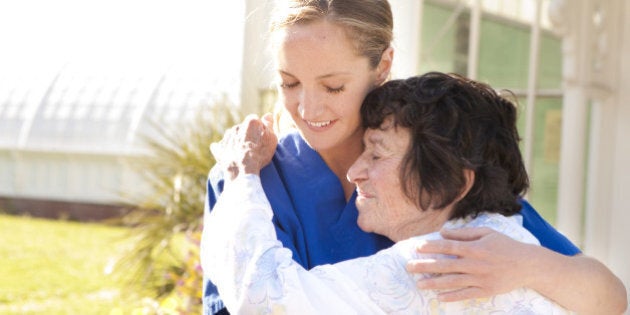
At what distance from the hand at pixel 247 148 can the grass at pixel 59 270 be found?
4063 mm

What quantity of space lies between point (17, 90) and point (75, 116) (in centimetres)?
185

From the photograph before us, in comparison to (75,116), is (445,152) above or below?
above

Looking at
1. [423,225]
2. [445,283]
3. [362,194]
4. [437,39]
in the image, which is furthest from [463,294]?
[437,39]

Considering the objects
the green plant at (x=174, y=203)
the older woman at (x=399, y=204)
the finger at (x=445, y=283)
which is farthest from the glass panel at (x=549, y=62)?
the finger at (x=445, y=283)

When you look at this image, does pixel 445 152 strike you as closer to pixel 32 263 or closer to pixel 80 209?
pixel 32 263

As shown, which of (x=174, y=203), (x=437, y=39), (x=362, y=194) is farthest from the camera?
(x=174, y=203)

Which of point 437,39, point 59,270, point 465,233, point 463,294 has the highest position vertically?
point 437,39

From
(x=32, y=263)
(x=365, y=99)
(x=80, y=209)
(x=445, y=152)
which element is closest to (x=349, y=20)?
(x=365, y=99)

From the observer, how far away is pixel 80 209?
15.9 metres

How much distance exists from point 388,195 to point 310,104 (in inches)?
10.5

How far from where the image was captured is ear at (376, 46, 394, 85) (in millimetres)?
2238

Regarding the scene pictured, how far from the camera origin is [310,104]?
2105 millimetres

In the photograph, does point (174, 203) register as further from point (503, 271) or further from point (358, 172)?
point (503, 271)

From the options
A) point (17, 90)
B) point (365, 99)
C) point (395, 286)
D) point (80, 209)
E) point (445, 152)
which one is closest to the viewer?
point (395, 286)
